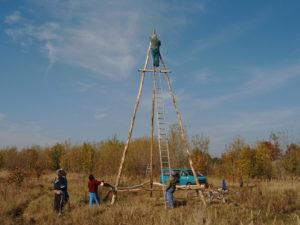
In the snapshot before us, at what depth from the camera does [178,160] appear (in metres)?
35.2

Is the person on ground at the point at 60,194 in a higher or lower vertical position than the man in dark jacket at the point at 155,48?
lower

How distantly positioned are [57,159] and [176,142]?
2209 cm

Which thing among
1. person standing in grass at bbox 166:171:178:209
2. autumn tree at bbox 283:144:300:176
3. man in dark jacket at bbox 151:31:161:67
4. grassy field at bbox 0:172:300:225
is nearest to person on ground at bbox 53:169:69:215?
grassy field at bbox 0:172:300:225

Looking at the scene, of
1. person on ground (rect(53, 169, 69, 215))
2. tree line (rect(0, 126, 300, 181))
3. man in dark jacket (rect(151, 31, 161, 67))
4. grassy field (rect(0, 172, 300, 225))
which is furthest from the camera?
tree line (rect(0, 126, 300, 181))

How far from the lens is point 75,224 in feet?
32.3

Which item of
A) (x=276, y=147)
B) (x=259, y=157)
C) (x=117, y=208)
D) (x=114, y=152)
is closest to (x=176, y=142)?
(x=114, y=152)

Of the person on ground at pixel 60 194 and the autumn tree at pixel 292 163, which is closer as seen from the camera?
the person on ground at pixel 60 194

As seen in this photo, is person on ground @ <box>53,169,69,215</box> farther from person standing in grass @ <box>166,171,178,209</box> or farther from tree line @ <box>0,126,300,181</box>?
tree line @ <box>0,126,300,181</box>

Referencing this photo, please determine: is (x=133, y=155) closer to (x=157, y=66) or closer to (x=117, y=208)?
(x=157, y=66)

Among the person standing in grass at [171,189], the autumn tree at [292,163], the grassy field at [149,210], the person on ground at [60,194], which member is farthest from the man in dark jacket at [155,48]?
the autumn tree at [292,163]

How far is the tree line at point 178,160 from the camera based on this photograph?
97.3ft

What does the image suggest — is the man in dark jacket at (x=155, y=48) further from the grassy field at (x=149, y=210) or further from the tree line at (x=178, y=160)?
the tree line at (x=178, y=160)

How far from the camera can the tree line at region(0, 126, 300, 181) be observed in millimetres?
29652

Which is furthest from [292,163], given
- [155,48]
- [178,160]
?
[155,48]
